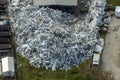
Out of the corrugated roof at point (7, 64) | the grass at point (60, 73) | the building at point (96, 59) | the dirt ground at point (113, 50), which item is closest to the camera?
the grass at point (60, 73)

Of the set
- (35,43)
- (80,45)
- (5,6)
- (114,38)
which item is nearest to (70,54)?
(80,45)

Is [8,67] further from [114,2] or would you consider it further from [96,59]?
[114,2]

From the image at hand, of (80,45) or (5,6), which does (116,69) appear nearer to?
(80,45)

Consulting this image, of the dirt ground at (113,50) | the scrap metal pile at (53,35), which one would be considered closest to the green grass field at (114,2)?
the scrap metal pile at (53,35)

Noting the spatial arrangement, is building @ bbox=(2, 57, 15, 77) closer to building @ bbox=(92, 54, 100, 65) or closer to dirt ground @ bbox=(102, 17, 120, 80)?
building @ bbox=(92, 54, 100, 65)

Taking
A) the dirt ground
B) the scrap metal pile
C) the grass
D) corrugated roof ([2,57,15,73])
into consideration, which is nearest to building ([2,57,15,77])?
corrugated roof ([2,57,15,73])

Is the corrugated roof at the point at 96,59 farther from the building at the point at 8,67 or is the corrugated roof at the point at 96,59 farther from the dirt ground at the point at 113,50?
the building at the point at 8,67

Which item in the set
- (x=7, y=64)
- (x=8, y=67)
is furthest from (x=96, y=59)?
(x=7, y=64)
